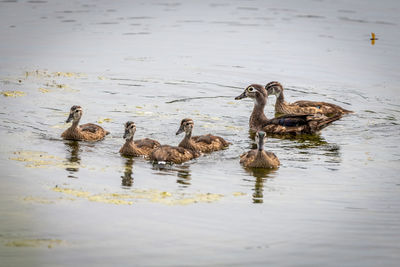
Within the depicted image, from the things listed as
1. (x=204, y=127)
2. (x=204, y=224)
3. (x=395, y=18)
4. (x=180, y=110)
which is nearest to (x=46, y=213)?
(x=204, y=224)

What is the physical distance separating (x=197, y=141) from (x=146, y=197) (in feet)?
11.8

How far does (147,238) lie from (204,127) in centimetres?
738

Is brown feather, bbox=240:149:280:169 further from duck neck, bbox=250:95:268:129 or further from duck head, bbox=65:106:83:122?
duck head, bbox=65:106:83:122

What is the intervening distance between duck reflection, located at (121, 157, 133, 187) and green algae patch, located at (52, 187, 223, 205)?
1.49 ft

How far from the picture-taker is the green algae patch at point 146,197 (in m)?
10.9

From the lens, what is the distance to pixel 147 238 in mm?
9430

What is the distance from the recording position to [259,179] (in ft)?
41.4

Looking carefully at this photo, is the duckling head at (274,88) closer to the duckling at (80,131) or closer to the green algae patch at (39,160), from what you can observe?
the duckling at (80,131)

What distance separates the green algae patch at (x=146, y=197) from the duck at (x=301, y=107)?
7.49 m

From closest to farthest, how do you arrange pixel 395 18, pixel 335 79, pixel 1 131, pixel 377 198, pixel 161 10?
pixel 377 198
pixel 1 131
pixel 335 79
pixel 395 18
pixel 161 10

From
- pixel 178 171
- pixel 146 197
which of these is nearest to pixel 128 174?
pixel 178 171

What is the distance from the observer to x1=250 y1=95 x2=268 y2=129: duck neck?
17.0m

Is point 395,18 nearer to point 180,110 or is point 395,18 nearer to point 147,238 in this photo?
point 180,110

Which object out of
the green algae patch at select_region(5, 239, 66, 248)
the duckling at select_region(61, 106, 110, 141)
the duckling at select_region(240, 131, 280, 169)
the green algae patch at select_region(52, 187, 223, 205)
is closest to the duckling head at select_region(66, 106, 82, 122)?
the duckling at select_region(61, 106, 110, 141)
